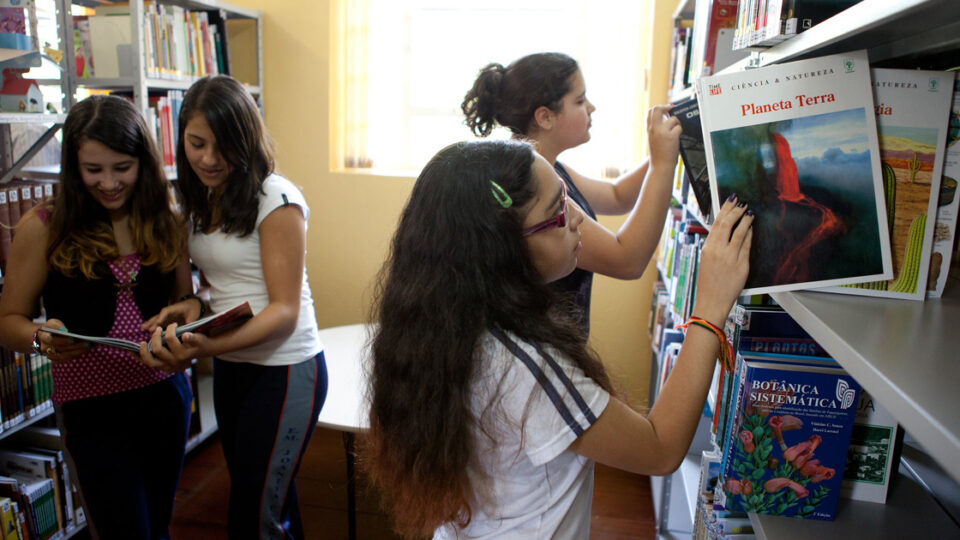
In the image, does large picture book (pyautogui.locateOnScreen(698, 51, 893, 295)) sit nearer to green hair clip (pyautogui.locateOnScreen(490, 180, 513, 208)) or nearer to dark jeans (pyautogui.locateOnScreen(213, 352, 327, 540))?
green hair clip (pyautogui.locateOnScreen(490, 180, 513, 208))

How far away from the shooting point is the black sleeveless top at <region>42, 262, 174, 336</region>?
62.7 inches

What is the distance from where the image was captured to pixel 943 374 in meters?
0.57

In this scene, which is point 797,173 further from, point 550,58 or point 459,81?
point 459,81

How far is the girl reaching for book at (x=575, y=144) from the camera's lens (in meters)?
1.40

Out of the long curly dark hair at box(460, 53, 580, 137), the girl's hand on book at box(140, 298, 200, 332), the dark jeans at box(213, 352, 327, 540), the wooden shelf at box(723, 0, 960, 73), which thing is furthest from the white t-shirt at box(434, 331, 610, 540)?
the girl's hand on book at box(140, 298, 200, 332)

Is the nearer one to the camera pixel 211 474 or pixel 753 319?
pixel 753 319

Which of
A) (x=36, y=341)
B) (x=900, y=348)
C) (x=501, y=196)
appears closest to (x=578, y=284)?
(x=501, y=196)

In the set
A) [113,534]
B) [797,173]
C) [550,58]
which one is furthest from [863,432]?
[113,534]

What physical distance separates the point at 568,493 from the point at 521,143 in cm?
54

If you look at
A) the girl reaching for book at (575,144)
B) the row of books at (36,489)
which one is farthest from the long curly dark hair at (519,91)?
the row of books at (36,489)

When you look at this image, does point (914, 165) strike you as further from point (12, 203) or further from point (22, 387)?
point (22, 387)

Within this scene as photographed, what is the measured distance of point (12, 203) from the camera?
2.12 meters

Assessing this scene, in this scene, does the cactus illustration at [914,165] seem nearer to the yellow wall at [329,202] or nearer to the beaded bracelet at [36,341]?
the beaded bracelet at [36,341]

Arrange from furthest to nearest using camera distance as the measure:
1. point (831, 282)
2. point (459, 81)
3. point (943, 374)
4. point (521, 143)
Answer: point (459, 81) → point (521, 143) → point (831, 282) → point (943, 374)
